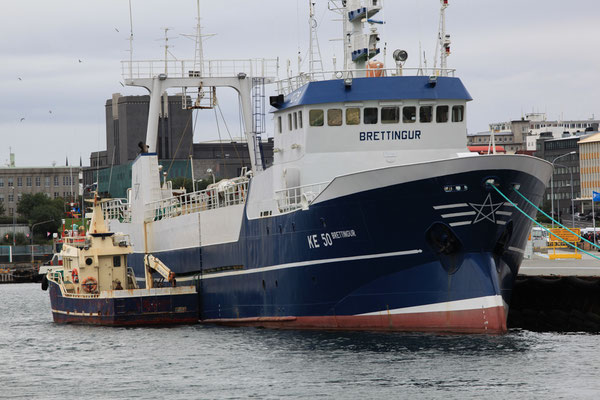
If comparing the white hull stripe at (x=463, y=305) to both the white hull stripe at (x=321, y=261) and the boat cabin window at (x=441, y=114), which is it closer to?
the white hull stripe at (x=321, y=261)

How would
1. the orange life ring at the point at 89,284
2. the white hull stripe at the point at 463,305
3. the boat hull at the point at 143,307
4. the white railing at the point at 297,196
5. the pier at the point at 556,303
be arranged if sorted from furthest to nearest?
the orange life ring at the point at 89,284
the boat hull at the point at 143,307
the pier at the point at 556,303
the white railing at the point at 297,196
the white hull stripe at the point at 463,305

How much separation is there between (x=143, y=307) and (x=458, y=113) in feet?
47.1

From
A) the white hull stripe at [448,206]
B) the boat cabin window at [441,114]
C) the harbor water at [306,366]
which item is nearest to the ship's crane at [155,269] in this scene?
the harbor water at [306,366]

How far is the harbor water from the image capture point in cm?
2664

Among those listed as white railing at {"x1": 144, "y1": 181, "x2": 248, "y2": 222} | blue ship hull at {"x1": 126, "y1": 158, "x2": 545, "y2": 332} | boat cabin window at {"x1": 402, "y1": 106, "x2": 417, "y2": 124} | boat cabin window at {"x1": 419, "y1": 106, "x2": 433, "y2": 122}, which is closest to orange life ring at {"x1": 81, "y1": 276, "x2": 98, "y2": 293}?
white railing at {"x1": 144, "y1": 181, "x2": 248, "y2": 222}

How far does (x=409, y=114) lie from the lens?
36469 mm

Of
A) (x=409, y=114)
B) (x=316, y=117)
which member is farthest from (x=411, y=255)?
(x=316, y=117)

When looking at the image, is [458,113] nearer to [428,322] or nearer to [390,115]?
[390,115]

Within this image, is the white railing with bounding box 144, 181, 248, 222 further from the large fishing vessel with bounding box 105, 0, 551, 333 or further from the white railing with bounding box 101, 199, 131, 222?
the white railing with bounding box 101, 199, 131, 222

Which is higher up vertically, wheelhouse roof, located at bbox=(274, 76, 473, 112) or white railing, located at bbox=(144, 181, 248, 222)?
wheelhouse roof, located at bbox=(274, 76, 473, 112)

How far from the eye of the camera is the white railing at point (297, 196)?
115ft

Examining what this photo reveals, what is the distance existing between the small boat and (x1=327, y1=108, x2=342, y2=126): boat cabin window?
34.5ft

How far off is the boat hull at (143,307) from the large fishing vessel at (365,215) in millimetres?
814

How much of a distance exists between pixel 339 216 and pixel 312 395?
854 centimetres
